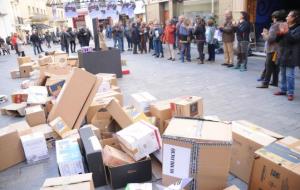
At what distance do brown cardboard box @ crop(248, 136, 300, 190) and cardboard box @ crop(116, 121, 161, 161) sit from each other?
101 centimetres

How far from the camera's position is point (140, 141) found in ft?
9.14

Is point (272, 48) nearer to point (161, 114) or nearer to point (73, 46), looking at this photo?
point (161, 114)

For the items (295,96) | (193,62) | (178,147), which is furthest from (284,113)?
(193,62)

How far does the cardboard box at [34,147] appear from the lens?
348 centimetres

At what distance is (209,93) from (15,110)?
3888 millimetres

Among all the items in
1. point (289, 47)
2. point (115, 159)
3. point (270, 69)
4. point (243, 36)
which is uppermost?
point (243, 36)

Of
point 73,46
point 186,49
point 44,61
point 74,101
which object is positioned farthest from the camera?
point 73,46

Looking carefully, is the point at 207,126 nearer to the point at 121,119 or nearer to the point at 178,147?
the point at 178,147

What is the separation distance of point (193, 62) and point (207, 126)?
7.66 m

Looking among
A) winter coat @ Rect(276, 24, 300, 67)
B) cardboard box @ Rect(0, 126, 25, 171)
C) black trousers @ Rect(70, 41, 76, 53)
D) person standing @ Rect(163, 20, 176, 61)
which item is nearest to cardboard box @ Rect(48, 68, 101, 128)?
cardboard box @ Rect(0, 126, 25, 171)

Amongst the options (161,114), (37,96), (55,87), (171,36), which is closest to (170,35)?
(171,36)

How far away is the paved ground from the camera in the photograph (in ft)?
11.0

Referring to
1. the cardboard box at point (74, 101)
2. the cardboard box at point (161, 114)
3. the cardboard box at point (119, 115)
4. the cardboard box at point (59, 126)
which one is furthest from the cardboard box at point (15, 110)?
the cardboard box at point (161, 114)

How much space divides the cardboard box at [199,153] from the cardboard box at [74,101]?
6.64 feet
